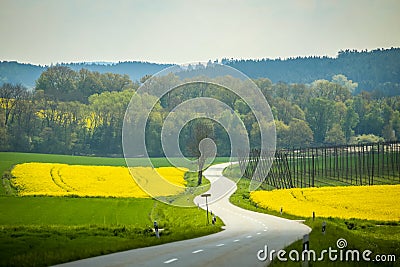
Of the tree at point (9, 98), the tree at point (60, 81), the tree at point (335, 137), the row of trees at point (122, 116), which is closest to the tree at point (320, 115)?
the row of trees at point (122, 116)

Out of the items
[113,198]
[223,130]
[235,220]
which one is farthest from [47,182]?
[235,220]

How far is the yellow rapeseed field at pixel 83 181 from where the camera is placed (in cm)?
5934

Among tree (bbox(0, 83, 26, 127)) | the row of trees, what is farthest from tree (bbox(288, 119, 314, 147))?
tree (bbox(0, 83, 26, 127))

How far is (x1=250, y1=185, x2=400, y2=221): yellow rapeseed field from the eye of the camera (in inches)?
1855

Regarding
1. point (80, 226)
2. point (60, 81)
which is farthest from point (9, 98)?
point (80, 226)

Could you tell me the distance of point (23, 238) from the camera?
77.0 feet

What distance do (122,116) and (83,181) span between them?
188ft

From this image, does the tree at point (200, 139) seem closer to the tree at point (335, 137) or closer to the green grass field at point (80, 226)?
the green grass field at point (80, 226)

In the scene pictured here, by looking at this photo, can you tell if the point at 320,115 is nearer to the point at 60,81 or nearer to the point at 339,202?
the point at 60,81

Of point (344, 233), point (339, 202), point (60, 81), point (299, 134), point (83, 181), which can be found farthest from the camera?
point (60, 81)

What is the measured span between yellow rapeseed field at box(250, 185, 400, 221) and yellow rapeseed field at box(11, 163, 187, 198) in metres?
10.6

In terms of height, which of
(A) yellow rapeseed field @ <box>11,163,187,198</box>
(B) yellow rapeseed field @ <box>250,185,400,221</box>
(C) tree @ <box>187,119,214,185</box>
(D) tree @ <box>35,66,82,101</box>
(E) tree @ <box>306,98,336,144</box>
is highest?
(D) tree @ <box>35,66,82,101</box>

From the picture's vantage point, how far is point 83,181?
67.3 metres

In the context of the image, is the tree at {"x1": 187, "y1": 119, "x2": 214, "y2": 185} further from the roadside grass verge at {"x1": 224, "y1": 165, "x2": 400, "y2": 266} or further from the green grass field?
the green grass field
